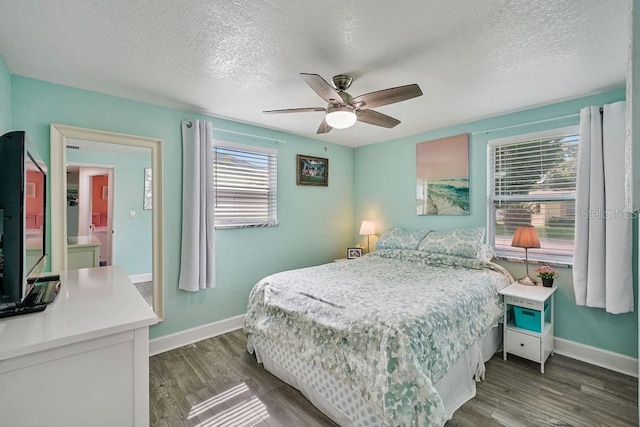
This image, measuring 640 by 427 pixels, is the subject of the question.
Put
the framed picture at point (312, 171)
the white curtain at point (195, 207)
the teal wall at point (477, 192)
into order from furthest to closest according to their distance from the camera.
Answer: the framed picture at point (312, 171)
the white curtain at point (195, 207)
the teal wall at point (477, 192)

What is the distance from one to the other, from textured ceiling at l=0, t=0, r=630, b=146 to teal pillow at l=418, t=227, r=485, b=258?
1330 mm

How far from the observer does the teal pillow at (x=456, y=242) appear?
9.77 feet

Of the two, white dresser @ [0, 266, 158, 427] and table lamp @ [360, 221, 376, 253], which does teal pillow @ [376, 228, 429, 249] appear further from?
white dresser @ [0, 266, 158, 427]

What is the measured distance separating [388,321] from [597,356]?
2.30 metres

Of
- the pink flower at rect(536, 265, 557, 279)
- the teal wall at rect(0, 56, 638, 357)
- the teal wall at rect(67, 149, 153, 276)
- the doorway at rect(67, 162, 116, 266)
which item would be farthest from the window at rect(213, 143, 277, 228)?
the pink flower at rect(536, 265, 557, 279)

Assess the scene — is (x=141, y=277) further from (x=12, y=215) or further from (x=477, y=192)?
(x=477, y=192)

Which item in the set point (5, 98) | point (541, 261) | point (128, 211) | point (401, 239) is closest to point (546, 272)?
point (541, 261)

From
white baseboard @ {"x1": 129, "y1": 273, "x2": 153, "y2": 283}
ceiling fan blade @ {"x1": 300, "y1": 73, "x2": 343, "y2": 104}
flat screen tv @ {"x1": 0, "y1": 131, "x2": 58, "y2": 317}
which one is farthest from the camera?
white baseboard @ {"x1": 129, "y1": 273, "x2": 153, "y2": 283}

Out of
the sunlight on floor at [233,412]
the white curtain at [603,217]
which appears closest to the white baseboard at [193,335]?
the sunlight on floor at [233,412]

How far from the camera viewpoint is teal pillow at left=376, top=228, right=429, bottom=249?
11.5 ft

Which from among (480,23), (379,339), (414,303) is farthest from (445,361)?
(480,23)

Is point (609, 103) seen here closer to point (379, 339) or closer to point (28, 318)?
point (379, 339)

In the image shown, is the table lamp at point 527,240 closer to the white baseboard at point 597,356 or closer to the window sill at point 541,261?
the window sill at point 541,261

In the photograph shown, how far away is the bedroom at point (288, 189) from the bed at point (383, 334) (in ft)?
2.51
